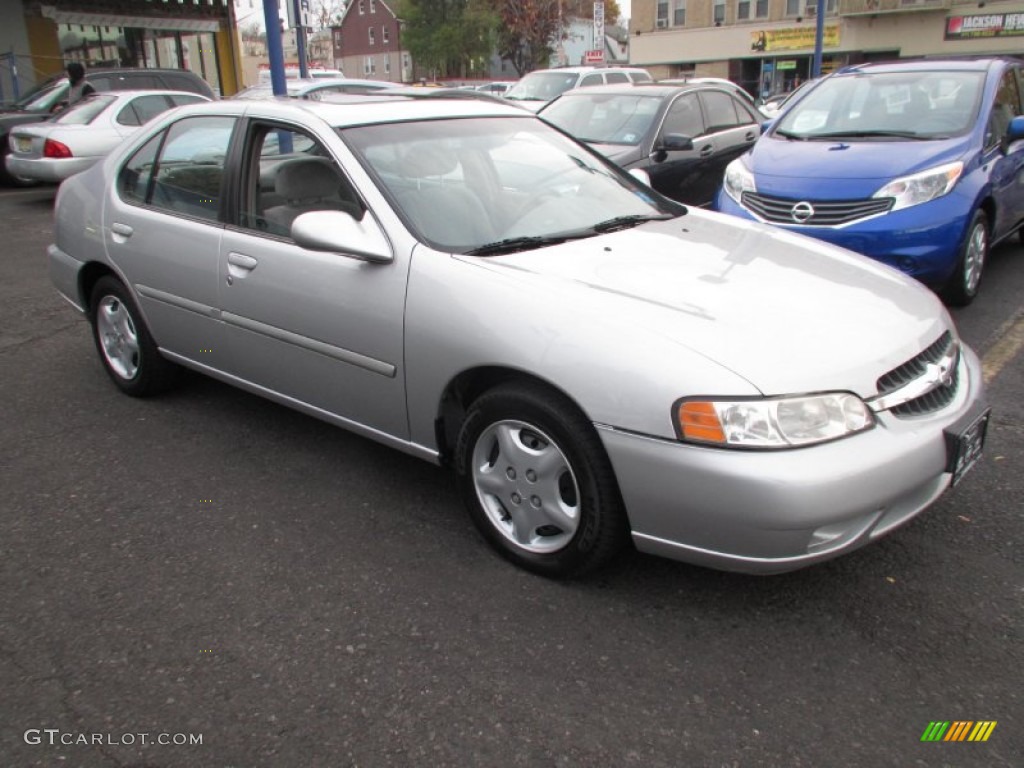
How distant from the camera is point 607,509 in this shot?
2.63 metres

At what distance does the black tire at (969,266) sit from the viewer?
5562 millimetres

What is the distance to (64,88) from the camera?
1288 centimetres

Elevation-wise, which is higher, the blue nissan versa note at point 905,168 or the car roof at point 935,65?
the car roof at point 935,65

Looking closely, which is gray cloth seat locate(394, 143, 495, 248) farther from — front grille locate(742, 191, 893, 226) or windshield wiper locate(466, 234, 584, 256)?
front grille locate(742, 191, 893, 226)

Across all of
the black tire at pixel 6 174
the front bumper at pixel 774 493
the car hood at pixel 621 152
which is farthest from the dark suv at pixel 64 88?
the front bumper at pixel 774 493

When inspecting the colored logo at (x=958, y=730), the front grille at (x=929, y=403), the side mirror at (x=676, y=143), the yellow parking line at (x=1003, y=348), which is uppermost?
the side mirror at (x=676, y=143)

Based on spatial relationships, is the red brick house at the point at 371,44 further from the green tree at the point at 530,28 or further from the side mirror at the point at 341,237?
the side mirror at the point at 341,237

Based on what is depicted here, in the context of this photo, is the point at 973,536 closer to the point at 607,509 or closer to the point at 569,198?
the point at 607,509

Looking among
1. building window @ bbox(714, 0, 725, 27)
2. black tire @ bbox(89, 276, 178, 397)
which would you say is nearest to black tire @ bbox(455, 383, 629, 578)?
black tire @ bbox(89, 276, 178, 397)

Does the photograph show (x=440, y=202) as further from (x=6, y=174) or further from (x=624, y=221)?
(x=6, y=174)

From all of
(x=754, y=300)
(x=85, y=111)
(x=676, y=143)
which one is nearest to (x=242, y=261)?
(x=754, y=300)

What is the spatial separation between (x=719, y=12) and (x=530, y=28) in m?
20.3

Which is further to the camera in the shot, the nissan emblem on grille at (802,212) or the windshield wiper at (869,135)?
the windshield wiper at (869,135)

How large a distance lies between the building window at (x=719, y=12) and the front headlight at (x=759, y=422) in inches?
1931
